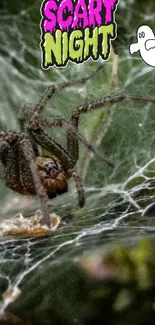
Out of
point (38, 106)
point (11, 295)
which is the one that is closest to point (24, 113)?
point (38, 106)

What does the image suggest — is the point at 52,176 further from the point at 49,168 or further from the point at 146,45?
the point at 146,45

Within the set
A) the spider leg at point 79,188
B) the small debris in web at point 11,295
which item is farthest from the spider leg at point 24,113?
the small debris in web at point 11,295

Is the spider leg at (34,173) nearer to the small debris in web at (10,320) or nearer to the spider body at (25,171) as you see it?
the spider body at (25,171)

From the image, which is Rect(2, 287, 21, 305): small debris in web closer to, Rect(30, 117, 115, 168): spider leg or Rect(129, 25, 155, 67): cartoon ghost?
Rect(30, 117, 115, 168): spider leg

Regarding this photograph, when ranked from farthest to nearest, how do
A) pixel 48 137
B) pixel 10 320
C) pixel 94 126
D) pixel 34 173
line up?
pixel 94 126, pixel 48 137, pixel 34 173, pixel 10 320

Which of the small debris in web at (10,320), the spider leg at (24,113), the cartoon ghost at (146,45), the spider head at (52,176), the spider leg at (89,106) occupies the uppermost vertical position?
the cartoon ghost at (146,45)

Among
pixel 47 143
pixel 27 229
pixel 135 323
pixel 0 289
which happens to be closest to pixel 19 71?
pixel 47 143

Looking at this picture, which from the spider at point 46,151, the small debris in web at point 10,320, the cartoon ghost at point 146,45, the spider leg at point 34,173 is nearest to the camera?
the small debris in web at point 10,320
